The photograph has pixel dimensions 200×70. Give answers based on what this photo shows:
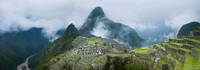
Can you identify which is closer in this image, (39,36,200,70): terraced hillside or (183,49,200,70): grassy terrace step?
(183,49,200,70): grassy terrace step

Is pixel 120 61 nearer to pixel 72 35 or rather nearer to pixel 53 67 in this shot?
pixel 53 67

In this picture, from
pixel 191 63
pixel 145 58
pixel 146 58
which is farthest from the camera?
pixel 145 58

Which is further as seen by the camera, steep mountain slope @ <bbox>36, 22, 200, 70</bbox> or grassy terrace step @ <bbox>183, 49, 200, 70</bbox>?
steep mountain slope @ <bbox>36, 22, 200, 70</bbox>

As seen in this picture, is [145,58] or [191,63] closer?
[191,63]

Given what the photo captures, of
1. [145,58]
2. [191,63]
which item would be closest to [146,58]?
[145,58]

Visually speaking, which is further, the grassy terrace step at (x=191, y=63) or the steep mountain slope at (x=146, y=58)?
the steep mountain slope at (x=146, y=58)

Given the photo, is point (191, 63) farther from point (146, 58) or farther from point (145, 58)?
point (145, 58)
